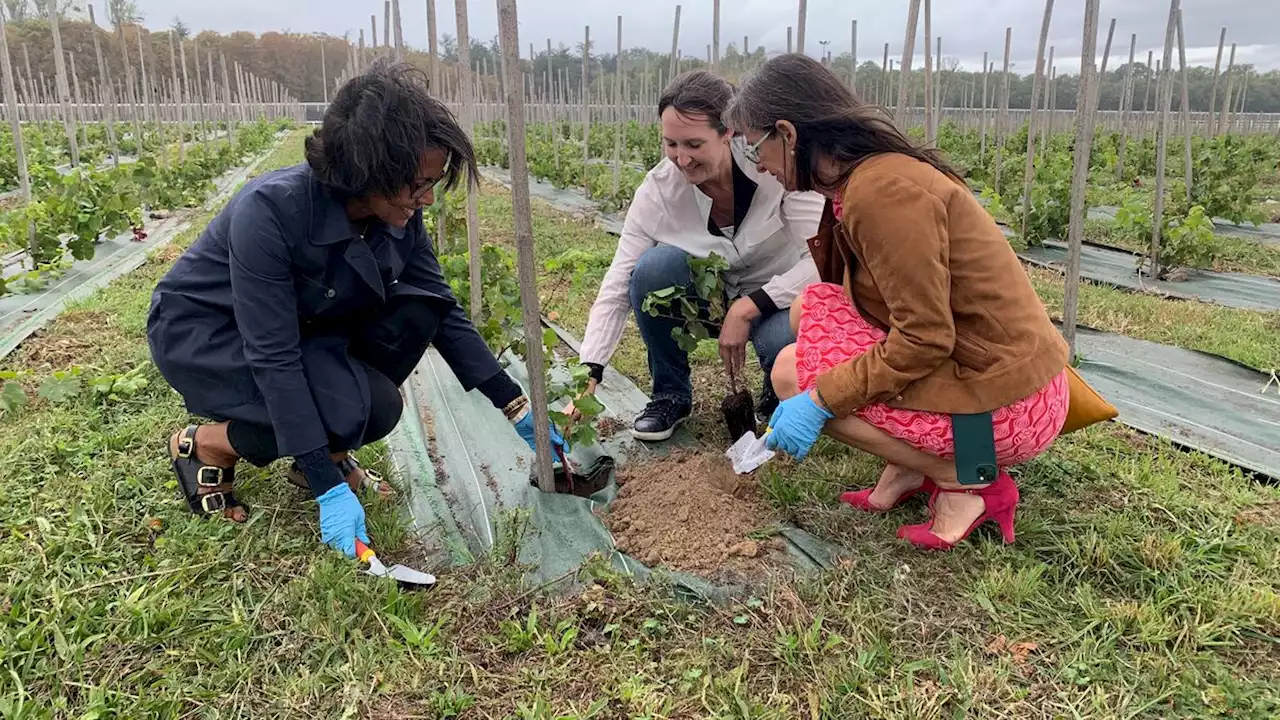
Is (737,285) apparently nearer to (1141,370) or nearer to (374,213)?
(374,213)

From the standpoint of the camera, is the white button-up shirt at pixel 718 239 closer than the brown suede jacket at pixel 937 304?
No

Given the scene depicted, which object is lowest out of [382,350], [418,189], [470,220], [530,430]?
[530,430]

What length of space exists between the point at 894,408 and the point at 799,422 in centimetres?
23

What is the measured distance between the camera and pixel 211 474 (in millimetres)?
2193

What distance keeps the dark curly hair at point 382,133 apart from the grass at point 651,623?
926mm

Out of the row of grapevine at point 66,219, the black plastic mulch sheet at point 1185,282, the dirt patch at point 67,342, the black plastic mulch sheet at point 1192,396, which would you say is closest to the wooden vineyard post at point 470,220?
the dirt patch at point 67,342

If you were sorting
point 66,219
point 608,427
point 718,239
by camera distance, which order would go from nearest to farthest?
point 718,239 < point 608,427 < point 66,219

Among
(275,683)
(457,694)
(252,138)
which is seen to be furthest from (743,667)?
(252,138)

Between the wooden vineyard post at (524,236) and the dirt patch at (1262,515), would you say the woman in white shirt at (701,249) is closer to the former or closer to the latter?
the wooden vineyard post at (524,236)

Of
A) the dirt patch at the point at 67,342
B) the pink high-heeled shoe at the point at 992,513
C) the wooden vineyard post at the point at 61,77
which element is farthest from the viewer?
the wooden vineyard post at the point at 61,77

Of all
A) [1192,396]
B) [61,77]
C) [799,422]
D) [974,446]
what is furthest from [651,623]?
[61,77]

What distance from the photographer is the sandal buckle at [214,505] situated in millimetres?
2176

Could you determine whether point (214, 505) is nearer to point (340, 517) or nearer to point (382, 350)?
point (340, 517)

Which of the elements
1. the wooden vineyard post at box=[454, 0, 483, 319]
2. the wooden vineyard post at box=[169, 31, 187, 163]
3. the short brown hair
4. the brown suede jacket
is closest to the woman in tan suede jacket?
the brown suede jacket
